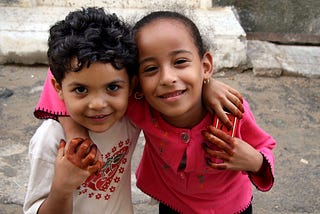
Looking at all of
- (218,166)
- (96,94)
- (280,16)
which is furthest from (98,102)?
(280,16)

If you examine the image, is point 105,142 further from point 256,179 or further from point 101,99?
point 256,179

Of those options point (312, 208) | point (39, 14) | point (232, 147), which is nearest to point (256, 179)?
point (232, 147)

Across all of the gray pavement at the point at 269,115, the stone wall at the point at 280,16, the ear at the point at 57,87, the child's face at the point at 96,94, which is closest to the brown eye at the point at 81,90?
the child's face at the point at 96,94

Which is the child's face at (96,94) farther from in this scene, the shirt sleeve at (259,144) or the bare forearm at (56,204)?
the shirt sleeve at (259,144)

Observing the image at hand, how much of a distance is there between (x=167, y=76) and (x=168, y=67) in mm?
37

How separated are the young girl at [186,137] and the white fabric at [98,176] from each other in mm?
94

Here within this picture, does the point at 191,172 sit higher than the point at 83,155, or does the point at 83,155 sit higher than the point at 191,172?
the point at 83,155

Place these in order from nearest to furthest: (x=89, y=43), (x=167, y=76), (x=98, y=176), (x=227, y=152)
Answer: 1. (x=89, y=43)
2. (x=167, y=76)
3. (x=227, y=152)
4. (x=98, y=176)

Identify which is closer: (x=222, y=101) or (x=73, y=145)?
(x=73, y=145)

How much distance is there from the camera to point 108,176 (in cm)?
165

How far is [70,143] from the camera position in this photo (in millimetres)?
1327

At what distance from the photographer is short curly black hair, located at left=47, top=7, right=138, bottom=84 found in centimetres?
129

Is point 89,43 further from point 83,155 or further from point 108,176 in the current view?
point 108,176

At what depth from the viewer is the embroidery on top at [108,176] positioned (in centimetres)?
160
